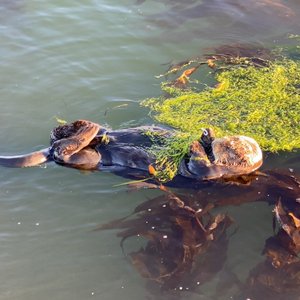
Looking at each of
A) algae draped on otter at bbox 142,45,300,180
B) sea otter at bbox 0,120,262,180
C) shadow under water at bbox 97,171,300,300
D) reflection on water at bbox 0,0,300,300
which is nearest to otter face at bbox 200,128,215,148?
sea otter at bbox 0,120,262,180

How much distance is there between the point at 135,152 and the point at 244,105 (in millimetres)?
1806

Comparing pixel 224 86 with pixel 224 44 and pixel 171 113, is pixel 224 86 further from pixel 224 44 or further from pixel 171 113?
pixel 224 44

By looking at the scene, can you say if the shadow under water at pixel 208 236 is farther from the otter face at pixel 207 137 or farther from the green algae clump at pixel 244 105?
the green algae clump at pixel 244 105

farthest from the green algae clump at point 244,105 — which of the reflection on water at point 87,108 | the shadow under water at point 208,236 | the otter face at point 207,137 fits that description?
the shadow under water at point 208,236

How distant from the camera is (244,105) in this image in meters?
5.80

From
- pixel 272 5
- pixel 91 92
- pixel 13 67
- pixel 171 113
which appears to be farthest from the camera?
pixel 272 5

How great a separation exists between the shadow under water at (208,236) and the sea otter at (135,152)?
0.64ft

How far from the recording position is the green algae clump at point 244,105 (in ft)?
17.6

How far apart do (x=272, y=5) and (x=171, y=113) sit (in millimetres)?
3933

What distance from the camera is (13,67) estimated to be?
22.2ft

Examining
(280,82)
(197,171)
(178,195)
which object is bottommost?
(178,195)

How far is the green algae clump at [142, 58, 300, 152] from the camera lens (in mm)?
5367

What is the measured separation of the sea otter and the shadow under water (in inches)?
7.7

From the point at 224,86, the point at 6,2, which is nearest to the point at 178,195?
the point at 224,86
